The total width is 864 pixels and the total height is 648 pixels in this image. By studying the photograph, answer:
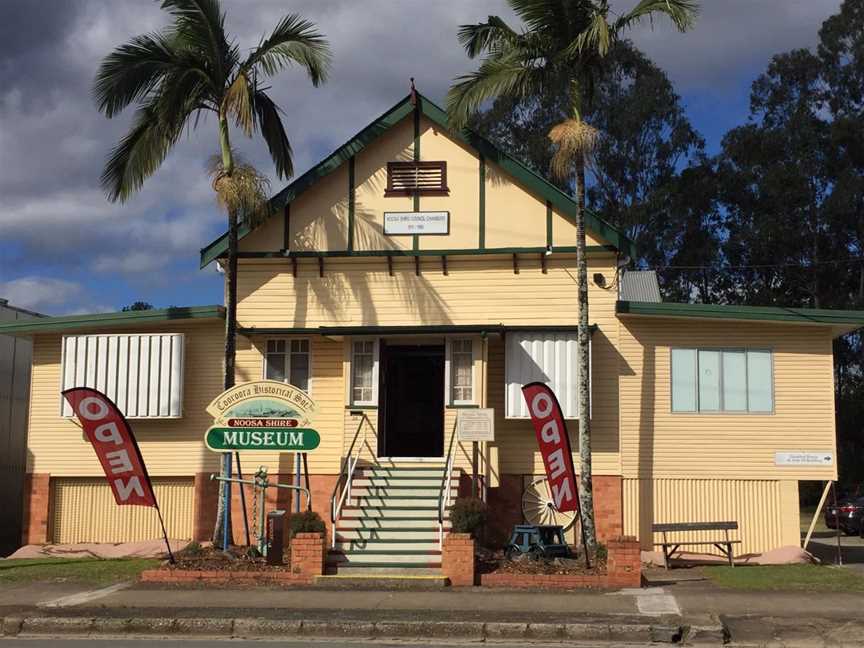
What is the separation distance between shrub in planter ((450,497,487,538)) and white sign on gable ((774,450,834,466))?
633 centimetres

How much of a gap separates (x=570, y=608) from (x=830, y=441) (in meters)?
8.54

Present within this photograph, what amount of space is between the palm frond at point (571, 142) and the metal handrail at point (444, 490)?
202 inches

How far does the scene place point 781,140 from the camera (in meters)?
44.0

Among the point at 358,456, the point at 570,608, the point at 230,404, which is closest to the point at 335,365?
the point at 358,456

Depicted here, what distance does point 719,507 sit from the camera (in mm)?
19594

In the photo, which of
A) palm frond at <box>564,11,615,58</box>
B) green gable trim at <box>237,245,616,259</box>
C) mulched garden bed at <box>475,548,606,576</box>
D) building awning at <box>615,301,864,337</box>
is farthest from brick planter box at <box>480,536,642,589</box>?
palm frond at <box>564,11,615,58</box>

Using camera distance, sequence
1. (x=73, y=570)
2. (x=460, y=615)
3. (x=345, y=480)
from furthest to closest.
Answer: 1. (x=345, y=480)
2. (x=73, y=570)
3. (x=460, y=615)

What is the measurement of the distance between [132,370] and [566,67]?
10.1 metres

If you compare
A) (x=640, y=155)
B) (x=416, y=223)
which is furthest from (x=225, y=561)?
(x=640, y=155)

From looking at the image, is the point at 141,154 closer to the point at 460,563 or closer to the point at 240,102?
the point at 240,102

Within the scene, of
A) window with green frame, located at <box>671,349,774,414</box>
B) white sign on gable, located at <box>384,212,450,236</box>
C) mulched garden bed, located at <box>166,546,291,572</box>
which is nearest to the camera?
mulched garden bed, located at <box>166,546,291,572</box>

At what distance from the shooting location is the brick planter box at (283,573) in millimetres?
15695

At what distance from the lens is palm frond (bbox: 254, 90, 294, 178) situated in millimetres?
19562

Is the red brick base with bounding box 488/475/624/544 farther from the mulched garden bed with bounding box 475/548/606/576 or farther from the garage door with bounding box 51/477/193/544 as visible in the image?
the garage door with bounding box 51/477/193/544
